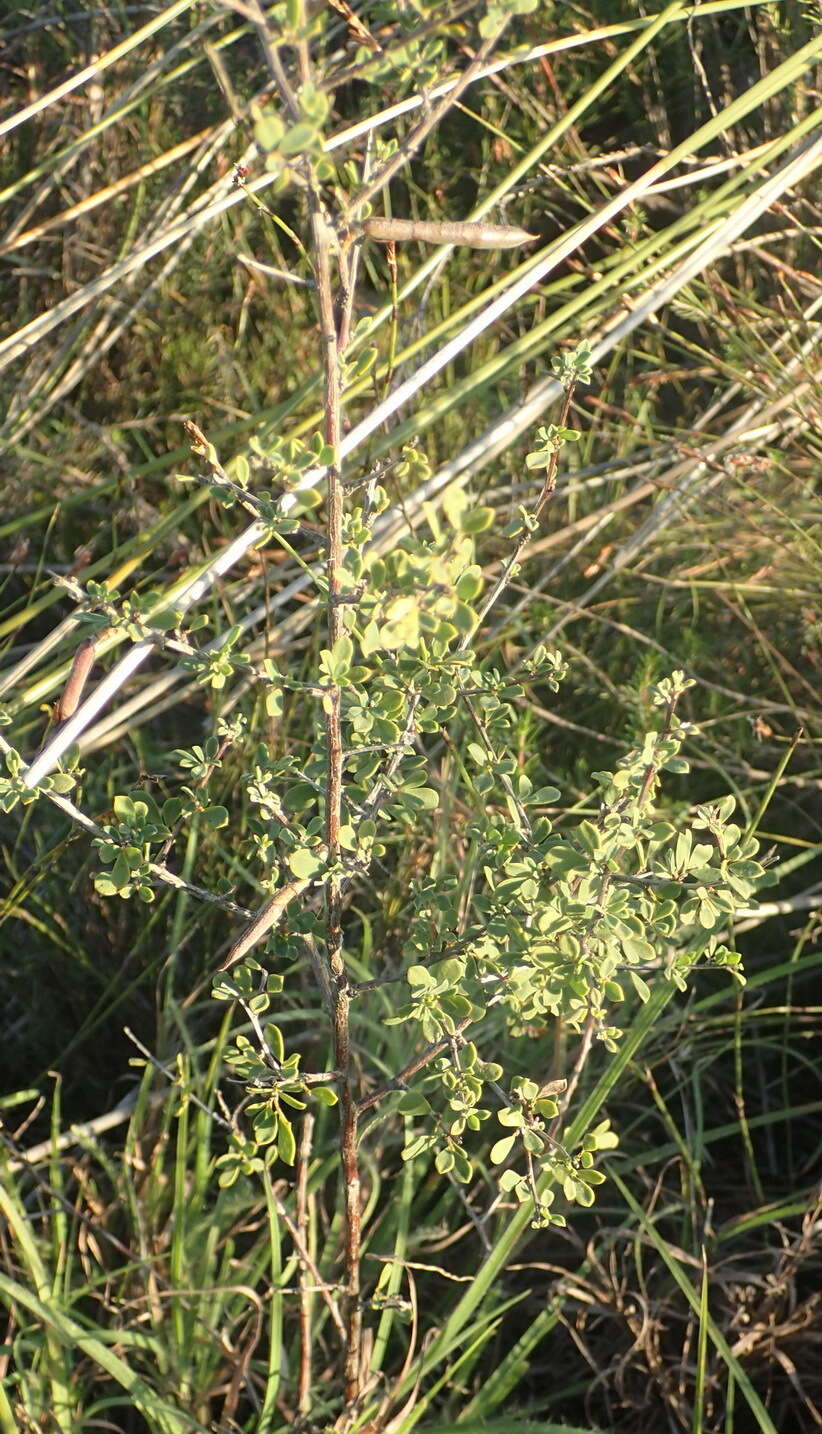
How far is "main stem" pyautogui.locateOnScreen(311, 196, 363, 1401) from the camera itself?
0.57 metres

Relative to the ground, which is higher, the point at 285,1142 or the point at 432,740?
the point at 285,1142

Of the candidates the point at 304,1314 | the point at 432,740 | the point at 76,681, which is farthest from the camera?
the point at 432,740

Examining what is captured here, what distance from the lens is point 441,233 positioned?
2.00ft

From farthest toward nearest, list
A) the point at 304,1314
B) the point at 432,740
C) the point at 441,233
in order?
the point at 432,740, the point at 304,1314, the point at 441,233

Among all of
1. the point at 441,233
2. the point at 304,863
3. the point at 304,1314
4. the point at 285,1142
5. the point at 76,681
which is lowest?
the point at 304,1314

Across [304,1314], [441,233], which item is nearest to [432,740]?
[304,1314]

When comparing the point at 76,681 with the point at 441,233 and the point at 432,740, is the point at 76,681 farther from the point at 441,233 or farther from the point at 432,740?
the point at 432,740

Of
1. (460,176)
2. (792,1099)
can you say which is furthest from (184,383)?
(792,1099)

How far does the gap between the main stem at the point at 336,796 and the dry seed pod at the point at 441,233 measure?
0.04m

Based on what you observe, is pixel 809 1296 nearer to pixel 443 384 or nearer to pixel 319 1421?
pixel 319 1421

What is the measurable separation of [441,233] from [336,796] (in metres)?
0.31

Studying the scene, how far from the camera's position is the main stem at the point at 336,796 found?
0.57 metres

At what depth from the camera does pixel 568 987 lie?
719mm

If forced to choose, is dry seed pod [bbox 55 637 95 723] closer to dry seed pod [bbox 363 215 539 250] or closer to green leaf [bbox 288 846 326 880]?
green leaf [bbox 288 846 326 880]
